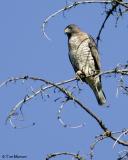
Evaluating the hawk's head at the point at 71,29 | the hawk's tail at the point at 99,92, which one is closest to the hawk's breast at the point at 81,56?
the hawk's tail at the point at 99,92

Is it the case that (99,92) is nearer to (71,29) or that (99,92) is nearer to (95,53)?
(95,53)

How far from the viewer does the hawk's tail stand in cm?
848

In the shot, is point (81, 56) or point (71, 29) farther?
point (71, 29)

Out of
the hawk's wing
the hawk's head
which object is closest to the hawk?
the hawk's wing

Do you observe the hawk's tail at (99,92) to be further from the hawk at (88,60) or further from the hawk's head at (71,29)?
the hawk's head at (71,29)

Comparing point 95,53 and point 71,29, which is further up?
point 71,29

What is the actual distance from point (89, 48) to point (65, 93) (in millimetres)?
4554

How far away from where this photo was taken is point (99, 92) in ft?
28.6

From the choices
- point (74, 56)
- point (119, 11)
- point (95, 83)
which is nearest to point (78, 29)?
point (74, 56)

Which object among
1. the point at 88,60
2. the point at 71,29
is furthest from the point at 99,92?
the point at 71,29

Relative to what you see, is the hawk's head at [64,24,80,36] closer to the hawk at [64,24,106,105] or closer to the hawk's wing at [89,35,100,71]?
the hawk at [64,24,106,105]

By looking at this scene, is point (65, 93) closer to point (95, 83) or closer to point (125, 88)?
point (125, 88)

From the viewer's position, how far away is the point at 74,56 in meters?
8.85

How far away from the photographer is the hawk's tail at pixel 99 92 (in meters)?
8.48
